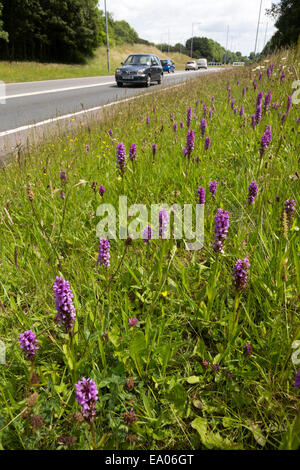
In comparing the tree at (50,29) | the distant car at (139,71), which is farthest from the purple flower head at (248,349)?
the tree at (50,29)

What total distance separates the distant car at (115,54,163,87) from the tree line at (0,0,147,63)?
72.4 ft

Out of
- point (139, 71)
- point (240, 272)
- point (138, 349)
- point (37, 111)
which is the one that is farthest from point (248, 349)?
point (139, 71)

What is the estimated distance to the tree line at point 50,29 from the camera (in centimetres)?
3195

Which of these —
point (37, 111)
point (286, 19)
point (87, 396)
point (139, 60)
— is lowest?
point (87, 396)

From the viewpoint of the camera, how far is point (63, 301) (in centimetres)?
116

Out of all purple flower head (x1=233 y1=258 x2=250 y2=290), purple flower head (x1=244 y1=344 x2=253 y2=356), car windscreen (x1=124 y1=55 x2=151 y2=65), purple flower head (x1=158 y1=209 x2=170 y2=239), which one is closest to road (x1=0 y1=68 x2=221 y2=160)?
purple flower head (x1=158 y1=209 x2=170 y2=239)

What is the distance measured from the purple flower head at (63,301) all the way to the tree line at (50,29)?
38403mm

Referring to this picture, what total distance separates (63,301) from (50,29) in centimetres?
4366

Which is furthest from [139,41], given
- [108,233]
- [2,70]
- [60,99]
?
[108,233]

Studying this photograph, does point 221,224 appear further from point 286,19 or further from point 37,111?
point 286,19

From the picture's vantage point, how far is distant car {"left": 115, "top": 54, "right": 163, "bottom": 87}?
15474 mm

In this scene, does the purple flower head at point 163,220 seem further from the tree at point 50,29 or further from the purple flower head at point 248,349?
the tree at point 50,29

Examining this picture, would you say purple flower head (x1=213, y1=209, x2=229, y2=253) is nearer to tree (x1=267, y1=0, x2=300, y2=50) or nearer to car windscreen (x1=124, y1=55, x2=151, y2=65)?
car windscreen (x1=124, y1=55, x2=151, y2=65)
